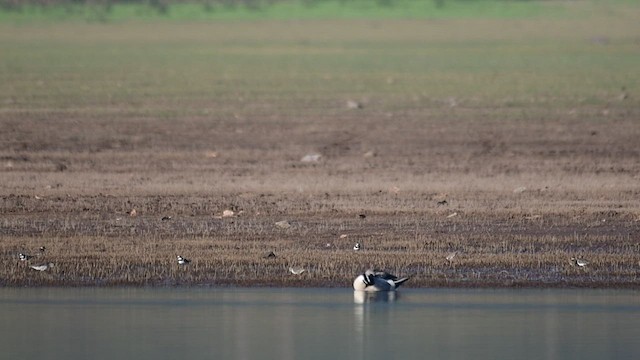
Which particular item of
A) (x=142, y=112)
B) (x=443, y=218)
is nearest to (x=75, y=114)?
(x=142, y=112)

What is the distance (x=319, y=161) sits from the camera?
2391 cm

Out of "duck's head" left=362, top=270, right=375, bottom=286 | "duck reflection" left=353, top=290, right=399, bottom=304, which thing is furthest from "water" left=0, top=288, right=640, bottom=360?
"duck's head" left=362, top=270, right=375, bottom=286

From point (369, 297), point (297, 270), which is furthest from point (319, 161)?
point (369, 297)

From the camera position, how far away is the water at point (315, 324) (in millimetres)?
11992

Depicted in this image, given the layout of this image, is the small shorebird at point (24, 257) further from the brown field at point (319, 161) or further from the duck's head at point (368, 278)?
the duck's head at point (368, 278)

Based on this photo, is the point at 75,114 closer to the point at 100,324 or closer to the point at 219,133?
the point at 219,133

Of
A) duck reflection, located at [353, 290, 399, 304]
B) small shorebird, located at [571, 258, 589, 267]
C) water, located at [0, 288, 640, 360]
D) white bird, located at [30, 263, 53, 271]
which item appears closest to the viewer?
water, located at [0, 288, 640, 360]

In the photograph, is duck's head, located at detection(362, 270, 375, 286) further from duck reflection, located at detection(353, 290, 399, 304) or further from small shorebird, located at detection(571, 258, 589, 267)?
small shorebird, located at detection(571, 258, 589, 267)

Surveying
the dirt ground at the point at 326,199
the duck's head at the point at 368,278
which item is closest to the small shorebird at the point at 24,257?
the dirt ground at the point at 326,199

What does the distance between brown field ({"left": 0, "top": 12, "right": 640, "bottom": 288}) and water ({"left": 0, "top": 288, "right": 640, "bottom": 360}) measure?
39cm

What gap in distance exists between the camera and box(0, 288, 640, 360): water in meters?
12.0

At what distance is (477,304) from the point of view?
44.0ft

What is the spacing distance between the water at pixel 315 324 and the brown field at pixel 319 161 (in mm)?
390

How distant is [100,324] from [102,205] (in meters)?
6.01
